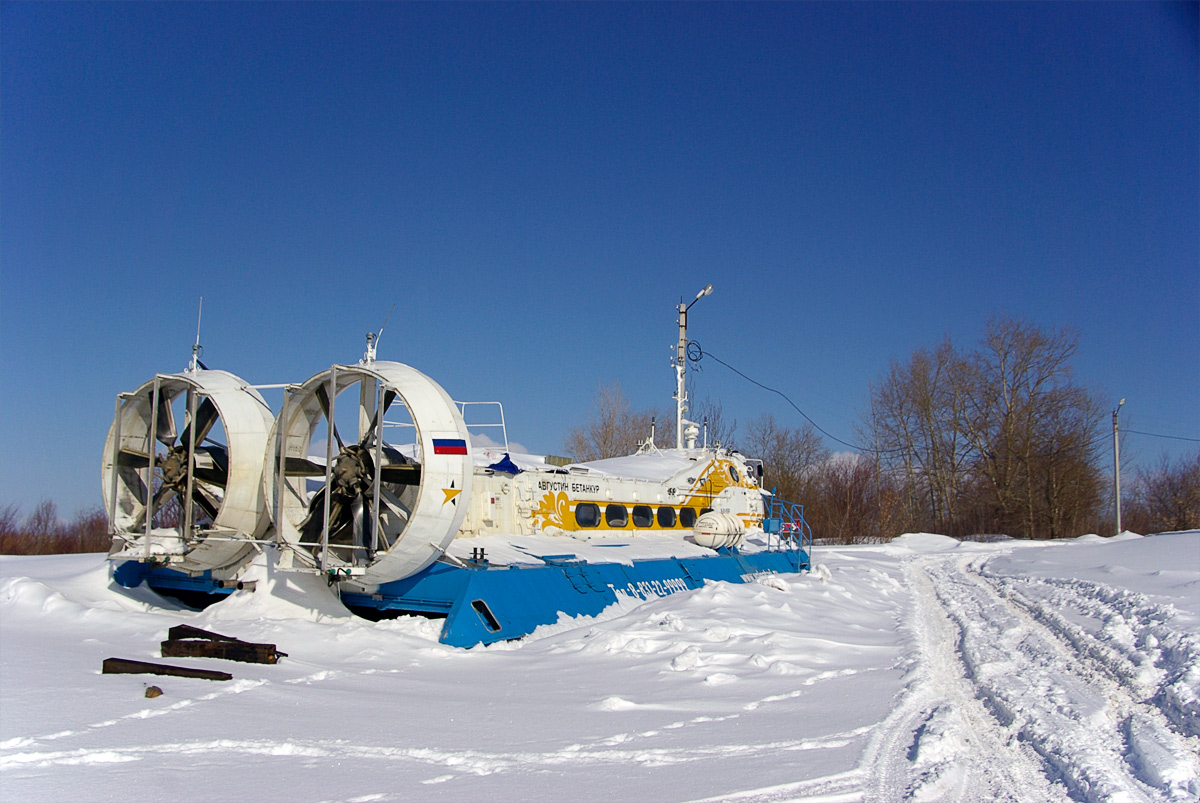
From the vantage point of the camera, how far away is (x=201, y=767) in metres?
3.97

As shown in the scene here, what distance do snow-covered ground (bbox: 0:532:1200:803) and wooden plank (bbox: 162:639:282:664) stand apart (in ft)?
0.44

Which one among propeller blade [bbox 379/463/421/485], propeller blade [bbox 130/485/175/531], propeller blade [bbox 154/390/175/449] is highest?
propeller blade [bbox 154/390/175/449]

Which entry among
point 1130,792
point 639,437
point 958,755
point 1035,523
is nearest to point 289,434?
point 958,755

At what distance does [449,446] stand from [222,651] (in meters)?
2.86

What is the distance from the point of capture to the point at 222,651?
262 inches

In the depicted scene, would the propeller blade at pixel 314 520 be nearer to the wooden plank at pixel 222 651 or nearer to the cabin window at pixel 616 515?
the wooden plank at pixel 222 651

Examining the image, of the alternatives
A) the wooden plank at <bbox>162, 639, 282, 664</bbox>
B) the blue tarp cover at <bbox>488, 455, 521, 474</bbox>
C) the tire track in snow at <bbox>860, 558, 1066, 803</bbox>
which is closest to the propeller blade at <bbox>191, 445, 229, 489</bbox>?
the blue tarp cover at <bbox>488, 455, 521, 474</bbox>

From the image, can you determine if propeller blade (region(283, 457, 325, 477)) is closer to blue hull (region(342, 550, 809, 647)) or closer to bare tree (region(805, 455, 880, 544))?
blue hull (region(342, 550, 809, 647))

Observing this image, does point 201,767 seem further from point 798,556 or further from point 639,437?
point 639,437

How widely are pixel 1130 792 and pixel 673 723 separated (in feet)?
8.08

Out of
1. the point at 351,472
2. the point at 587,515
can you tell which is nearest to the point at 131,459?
the point at 351,472

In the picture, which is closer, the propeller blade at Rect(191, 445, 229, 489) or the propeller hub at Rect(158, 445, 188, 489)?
the propeller hub at Rect(158, 445, 188, 489)

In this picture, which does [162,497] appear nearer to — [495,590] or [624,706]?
[495,590]

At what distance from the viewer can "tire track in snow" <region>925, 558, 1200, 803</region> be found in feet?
12.7
